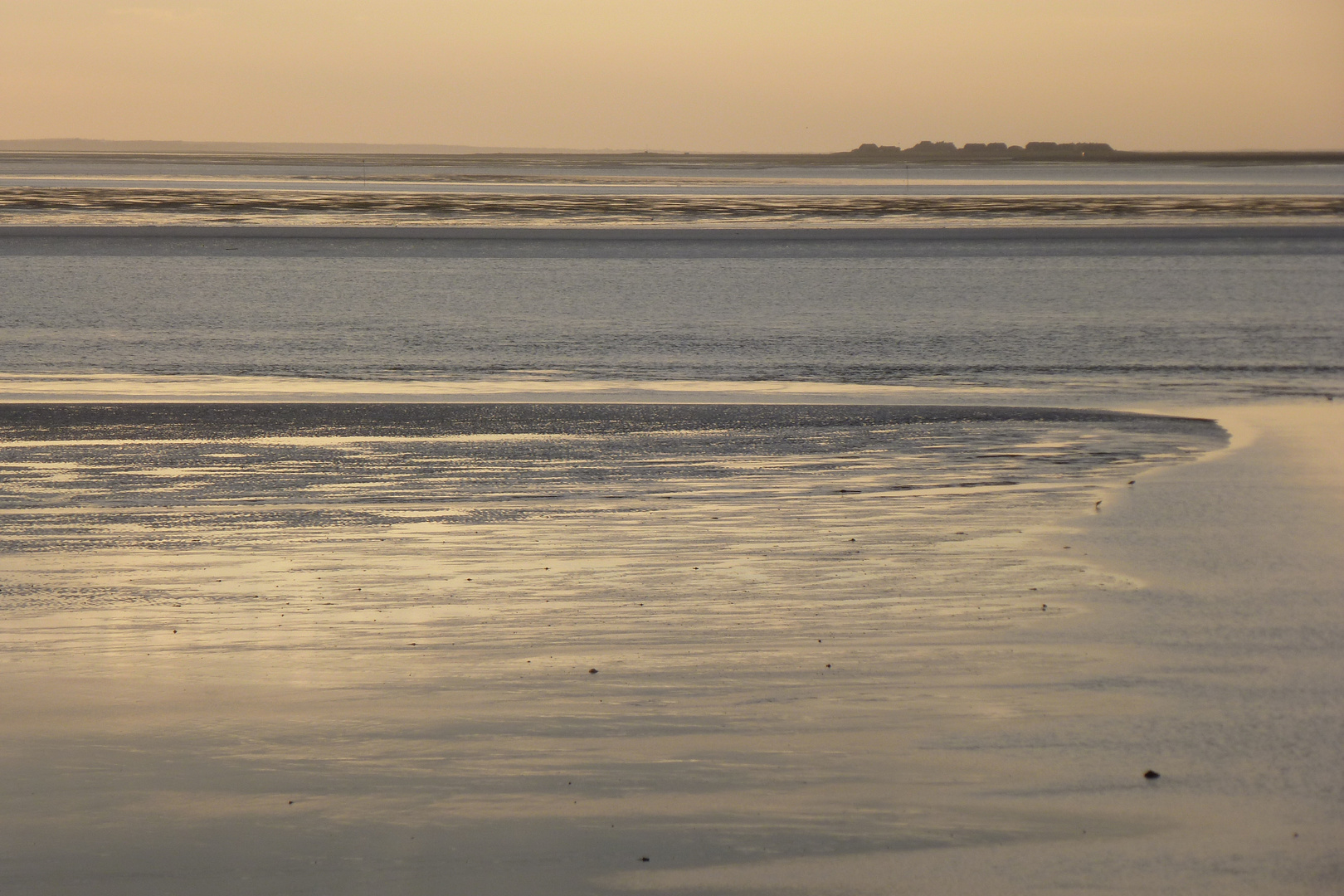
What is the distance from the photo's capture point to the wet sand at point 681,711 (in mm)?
3869

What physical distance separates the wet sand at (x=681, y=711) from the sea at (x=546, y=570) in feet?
0.07

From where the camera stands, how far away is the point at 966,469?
9.69 metres

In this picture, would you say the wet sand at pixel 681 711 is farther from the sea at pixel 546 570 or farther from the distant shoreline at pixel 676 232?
the distant shoreline at pixel 676 232

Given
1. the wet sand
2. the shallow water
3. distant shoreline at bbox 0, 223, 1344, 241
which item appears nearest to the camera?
the wet sand

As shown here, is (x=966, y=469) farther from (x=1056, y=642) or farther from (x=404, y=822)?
(x=404, y=822)

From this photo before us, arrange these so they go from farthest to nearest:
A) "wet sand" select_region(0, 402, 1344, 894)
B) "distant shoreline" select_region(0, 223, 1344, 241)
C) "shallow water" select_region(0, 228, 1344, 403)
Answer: "distant shoreline" select_region(0, 223, 1344, 241) → "shallow water" select_region(0, 228, 1344, 403) → "wet sand" select_region(0, 402, 1344, 894)

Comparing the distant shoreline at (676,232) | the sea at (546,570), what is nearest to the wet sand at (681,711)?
the sea at (546,570)

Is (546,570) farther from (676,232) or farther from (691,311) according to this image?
(676,232)

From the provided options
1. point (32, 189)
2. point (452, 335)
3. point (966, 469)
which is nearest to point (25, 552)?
point (966, 469)

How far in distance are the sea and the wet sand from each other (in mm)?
22

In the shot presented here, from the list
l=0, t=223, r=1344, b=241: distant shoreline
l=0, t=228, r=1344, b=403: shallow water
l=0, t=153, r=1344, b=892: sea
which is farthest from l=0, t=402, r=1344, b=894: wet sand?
l=0, t=223, r=1344, b=241: distant shoreline

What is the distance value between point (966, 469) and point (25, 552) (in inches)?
240

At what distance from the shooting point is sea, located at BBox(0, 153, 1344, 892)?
4102 mm

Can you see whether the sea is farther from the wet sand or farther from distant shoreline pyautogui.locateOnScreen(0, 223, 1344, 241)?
distant shoreline pyautogui.locateOnScreen(0, 223, 1344, 241)
